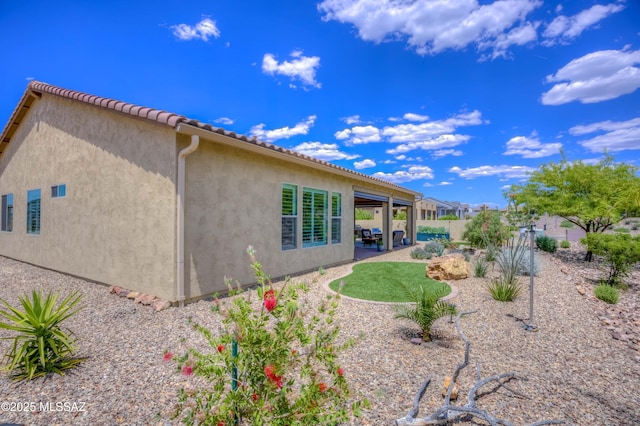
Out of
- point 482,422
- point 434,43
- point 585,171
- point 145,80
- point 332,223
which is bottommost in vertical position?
point 482,422

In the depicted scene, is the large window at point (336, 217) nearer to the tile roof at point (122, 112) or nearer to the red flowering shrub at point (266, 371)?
the tile roof at point (122, 112)

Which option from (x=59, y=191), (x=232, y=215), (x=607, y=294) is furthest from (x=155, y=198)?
(x=607, y=294)

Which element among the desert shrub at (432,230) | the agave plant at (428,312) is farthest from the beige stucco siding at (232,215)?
the desert shrub at (432,230)

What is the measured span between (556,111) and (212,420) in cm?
1876

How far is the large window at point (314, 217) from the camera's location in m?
9.84

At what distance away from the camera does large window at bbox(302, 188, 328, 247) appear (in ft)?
32.3

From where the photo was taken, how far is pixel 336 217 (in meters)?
11.5

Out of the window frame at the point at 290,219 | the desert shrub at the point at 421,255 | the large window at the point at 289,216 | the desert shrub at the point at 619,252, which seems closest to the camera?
the desert shrub at the point at 619,252

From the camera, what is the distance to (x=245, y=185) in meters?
7.51

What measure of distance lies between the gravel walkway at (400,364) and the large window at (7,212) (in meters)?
7.66

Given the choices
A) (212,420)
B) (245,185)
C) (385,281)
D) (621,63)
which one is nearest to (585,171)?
(621,63)

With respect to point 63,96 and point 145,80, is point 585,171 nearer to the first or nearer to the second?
point 145,80

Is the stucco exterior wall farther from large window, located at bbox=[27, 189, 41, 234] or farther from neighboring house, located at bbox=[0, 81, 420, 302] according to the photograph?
large window, located at bbox=[27, 189, 41, 234]

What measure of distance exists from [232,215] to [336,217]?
5.10m
